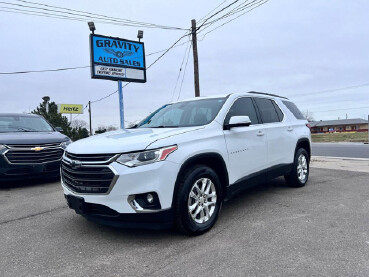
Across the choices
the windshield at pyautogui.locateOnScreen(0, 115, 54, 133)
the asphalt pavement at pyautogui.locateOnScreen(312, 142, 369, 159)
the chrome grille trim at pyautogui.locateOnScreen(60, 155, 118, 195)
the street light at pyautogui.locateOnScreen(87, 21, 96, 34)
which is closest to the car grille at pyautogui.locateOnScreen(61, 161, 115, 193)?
the chrome grille trim at pyautogui.locateOnScreen(60, 155, 118, 195)

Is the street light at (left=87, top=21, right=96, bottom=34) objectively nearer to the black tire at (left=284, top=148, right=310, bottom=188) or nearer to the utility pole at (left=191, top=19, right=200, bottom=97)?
the utility pole at (left=191, top=19, right=200, bottom=97)

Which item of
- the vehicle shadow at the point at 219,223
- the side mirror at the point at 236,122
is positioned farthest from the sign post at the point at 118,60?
the side mirror at the point at 236,122

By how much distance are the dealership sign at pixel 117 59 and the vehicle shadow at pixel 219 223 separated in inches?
337

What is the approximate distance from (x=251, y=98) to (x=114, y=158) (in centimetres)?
277

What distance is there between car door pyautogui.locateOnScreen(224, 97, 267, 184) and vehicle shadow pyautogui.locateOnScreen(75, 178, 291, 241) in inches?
23.3

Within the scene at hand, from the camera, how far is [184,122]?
14.5ft

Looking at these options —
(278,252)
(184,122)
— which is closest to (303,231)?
(278,252)

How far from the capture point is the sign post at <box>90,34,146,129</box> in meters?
12.2

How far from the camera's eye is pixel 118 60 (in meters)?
12.8

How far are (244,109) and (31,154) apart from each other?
4616 millimetres

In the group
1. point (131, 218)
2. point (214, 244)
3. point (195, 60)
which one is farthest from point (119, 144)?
point (195, 60)

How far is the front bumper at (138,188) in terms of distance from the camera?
125 inches

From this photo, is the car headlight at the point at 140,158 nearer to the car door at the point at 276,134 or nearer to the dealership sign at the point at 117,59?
the car door at the point at 276,134

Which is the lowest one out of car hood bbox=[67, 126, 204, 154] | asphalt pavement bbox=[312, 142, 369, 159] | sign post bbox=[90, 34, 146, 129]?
asphalt pavement bbox=[312, 142, 369, 159]
